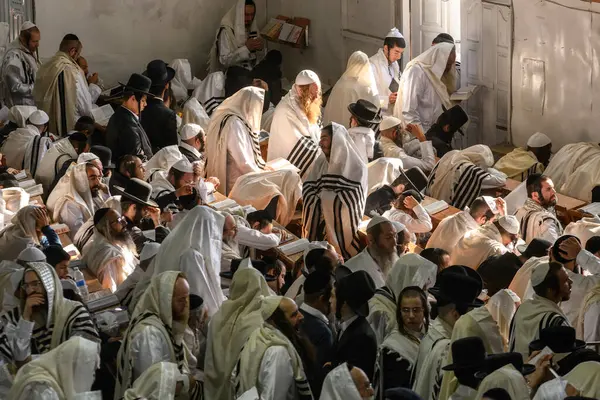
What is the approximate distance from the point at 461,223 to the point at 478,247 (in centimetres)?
39

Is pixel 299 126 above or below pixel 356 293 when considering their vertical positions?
below

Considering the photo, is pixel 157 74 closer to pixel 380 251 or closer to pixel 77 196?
pixel 77 196

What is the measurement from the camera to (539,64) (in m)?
15.6

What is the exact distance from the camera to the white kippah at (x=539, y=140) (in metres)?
15.0

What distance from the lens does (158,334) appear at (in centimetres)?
915

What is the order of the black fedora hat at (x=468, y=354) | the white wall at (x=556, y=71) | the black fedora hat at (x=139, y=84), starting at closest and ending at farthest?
the black fedora hat at (x=468, y=354), the black fedora hat at (x=139, y=84), the white wall at (x=556, y=71)

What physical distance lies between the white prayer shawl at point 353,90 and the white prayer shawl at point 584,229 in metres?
3.95

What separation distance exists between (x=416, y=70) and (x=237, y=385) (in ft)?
26.5

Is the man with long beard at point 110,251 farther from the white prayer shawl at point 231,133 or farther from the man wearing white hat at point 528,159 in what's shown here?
the man wearing white hat at point 528,159

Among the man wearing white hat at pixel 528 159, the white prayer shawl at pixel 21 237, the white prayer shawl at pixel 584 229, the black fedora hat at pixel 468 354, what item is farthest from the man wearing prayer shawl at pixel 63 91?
the black fedora hat at pixel 468 354

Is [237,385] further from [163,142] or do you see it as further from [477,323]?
[163,142]

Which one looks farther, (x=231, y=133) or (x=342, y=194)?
(x=231, y=133)

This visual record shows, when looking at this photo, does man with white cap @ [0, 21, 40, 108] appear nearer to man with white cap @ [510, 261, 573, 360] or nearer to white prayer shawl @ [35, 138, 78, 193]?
white prayer shawl @ [35, 138, 78, 193]

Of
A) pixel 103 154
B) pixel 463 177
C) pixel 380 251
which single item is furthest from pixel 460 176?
pixel 103 154
